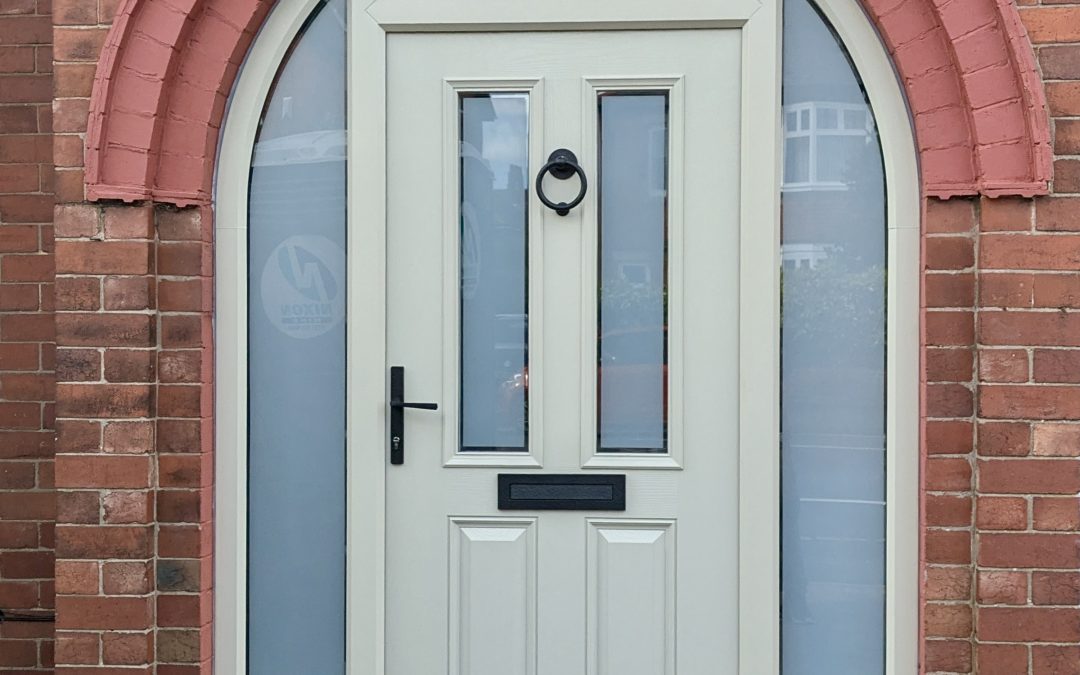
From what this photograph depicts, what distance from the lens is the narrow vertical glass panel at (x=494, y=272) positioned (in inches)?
131

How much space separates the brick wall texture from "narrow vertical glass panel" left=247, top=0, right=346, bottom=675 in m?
0.17

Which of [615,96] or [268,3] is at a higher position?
[268,3]

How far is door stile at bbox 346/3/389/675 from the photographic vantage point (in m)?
3.29

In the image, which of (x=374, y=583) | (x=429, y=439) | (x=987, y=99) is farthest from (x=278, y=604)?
(x=987, y=99)

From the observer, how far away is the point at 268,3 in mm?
3250

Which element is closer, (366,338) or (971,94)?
(971,94)

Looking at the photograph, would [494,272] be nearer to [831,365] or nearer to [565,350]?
[565,350]

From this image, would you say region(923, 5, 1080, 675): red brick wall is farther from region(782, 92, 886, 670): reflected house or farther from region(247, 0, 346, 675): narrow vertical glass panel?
region(247, 0, 346, 675): narrow vertical glass panel

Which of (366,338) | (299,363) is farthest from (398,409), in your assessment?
(299,363)

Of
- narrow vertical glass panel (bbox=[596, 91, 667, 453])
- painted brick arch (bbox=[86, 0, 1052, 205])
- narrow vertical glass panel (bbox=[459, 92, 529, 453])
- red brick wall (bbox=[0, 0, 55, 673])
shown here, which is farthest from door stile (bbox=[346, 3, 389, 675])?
red brick wall (bbox=[0, 0, 55, 673])

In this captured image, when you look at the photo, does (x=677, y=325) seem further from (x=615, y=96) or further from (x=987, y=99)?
(x=987, y=99)

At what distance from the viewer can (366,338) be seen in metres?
3.29

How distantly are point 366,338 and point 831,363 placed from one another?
1.38 metres

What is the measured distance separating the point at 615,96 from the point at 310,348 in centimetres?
120
